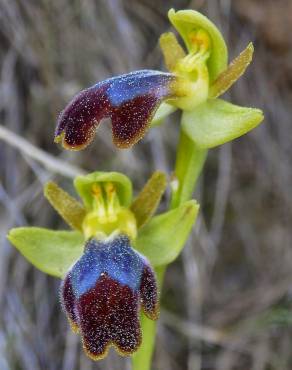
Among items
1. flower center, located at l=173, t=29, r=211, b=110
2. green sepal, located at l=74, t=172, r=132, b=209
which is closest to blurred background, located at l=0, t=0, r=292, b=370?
green sepal, located at l=74, t=172, r=132, b=209

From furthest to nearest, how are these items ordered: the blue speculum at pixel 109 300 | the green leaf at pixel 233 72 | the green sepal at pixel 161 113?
the green sepal at pixel 161 113
the green leaf at pixel 233 72
the blue speculum at pixel 109 300

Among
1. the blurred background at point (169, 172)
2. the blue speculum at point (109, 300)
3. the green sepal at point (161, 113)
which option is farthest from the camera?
the blurred background at point (169, 172)

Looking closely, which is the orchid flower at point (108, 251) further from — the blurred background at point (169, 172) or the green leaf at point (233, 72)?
the blurred background at point (169, 172)

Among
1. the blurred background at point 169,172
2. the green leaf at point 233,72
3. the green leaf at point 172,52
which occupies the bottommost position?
the blurred background at point 169,172

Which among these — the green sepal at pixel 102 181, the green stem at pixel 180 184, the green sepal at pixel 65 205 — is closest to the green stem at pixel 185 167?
the green stem at pixel 180 184

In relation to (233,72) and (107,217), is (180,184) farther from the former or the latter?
(233,72)

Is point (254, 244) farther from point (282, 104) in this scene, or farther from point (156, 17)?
point (156, 17)

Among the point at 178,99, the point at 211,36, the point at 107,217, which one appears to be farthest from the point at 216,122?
the point at 107,217
